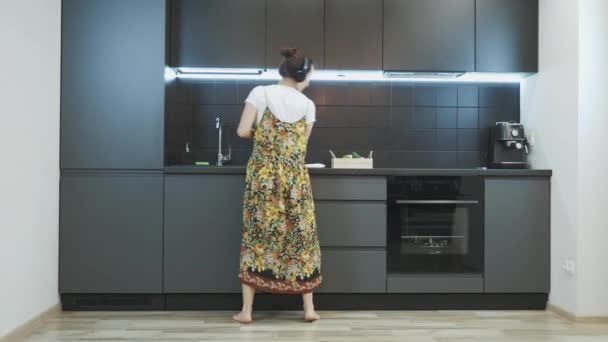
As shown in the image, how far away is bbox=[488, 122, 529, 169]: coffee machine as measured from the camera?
4.11 meters

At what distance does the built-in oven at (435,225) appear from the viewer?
12.5 ft

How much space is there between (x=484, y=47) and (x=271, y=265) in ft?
6.37

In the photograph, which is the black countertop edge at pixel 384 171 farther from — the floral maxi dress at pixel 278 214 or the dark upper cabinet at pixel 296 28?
the dark upper cabinet at pixel 296 28

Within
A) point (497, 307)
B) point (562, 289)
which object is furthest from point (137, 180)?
point (562, 289)

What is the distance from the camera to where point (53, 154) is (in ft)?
11.7

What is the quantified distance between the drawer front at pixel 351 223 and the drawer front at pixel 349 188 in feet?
0.12

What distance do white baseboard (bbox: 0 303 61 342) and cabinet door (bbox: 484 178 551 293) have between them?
2467 millimetres

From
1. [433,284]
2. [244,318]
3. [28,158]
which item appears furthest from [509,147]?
[28,158]

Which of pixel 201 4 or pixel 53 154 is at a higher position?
pixel 201 4

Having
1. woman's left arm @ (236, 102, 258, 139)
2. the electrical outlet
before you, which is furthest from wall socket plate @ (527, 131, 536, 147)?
woman's left arm @ (236, 102, 258, 139)

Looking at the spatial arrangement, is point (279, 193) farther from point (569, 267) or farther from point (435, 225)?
point (569, 267)

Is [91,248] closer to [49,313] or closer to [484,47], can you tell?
[49,313]

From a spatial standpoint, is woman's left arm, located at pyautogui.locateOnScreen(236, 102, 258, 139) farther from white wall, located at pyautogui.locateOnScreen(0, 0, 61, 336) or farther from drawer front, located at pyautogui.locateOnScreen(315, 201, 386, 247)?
white wall, located at pyautogui.locateOnScreen(0, 0, 61, 336)

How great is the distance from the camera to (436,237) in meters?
3.86
